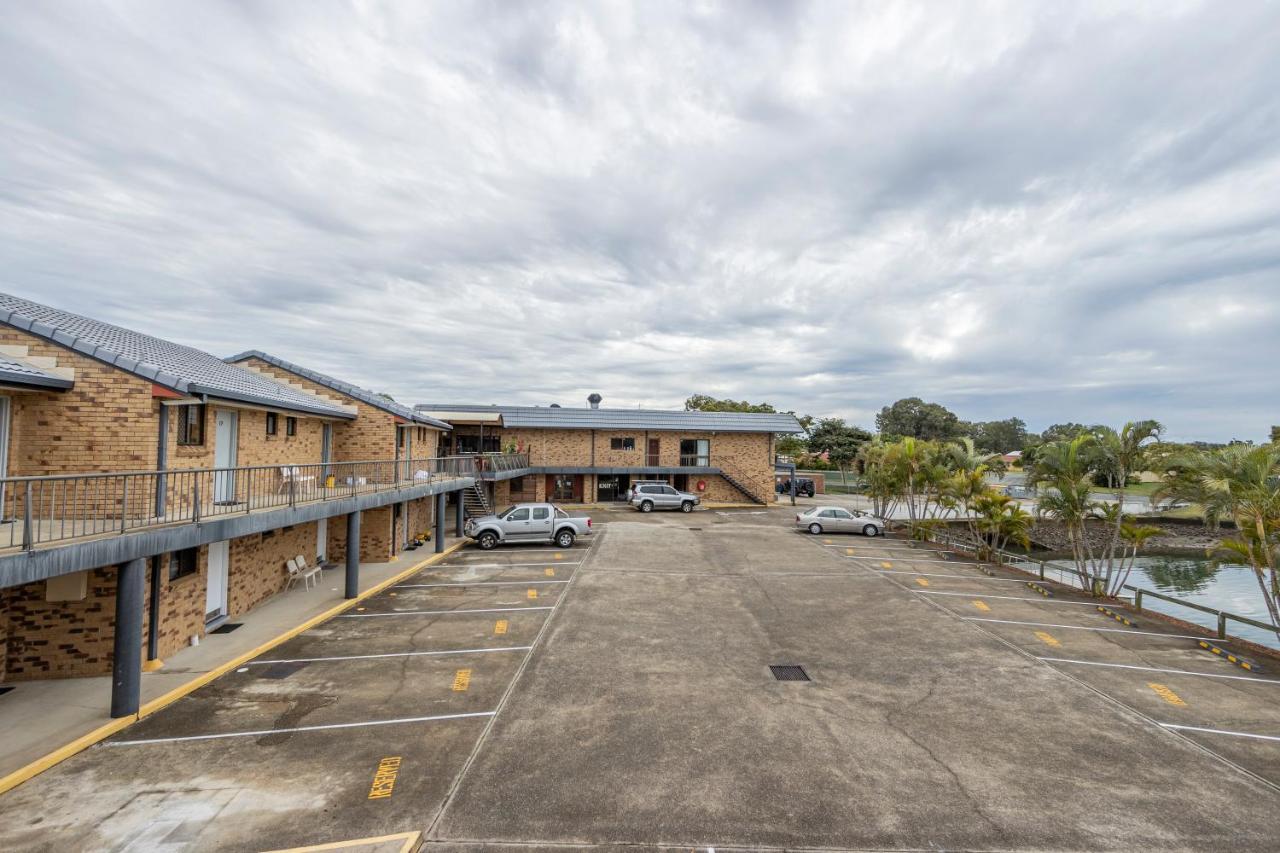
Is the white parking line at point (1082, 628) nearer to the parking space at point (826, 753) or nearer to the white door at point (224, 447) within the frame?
the parking space at point (826, 753)

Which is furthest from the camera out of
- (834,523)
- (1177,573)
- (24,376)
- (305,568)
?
(1177,573)

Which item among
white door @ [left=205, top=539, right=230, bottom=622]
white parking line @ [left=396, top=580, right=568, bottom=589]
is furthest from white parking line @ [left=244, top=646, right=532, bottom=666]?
white parking line @ [left=396, top=580, right=568, bottom=589]

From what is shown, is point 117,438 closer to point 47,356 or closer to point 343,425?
point 47,356

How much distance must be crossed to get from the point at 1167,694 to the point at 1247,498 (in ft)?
18.4

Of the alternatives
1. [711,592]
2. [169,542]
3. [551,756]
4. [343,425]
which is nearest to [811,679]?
[551,756]

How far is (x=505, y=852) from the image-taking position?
5.72 meters

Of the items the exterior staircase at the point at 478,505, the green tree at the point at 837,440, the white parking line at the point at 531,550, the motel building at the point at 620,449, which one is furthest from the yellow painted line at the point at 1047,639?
the green tree at the point at 837,440

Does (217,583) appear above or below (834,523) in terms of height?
above

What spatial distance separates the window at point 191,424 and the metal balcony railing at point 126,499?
2.73ft

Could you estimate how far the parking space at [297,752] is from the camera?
611 centimetres

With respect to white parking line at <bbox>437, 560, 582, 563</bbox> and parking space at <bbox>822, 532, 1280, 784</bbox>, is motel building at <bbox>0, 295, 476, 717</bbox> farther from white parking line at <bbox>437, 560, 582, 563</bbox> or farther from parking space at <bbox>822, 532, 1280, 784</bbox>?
parking space at <bbox>822, 532, 1280, 784</bbox>

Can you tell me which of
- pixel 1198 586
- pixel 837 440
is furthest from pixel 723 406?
pixel 1198 586

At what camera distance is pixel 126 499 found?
9219 millimetres

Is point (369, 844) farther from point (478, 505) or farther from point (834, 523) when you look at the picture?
point (834, 523)
